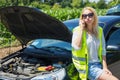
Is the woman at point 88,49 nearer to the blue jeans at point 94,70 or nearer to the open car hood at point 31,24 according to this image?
the blue jeans at point 94,70

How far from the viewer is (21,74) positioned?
523 centimetres

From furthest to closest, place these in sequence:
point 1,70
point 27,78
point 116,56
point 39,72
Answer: point 116,56 < point 1,70 < point 39,72 < point 27,78

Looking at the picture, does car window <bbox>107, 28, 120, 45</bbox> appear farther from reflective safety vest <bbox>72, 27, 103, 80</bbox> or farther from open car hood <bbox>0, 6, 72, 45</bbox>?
reflective safety vest <bbox>72, 27, 103, 80</bbox>

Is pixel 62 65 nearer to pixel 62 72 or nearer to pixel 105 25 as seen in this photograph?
pixel 62 72

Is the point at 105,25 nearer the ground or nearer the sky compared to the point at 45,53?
nearer the sky

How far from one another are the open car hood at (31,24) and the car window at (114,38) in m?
A: 0.98

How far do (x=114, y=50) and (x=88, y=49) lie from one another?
39.5 inches

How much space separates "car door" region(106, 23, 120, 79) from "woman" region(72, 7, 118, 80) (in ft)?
2.82

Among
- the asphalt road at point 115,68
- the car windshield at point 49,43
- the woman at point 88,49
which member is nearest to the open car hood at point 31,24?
the car windshield at point 49,43

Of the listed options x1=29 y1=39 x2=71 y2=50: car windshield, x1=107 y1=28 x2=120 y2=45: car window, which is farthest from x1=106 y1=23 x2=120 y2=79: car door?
x1=29 y1=39 x2=71 y2=50: car windshield

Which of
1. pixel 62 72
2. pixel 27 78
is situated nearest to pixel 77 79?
pixel 62 72

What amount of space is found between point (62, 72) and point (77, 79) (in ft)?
0.92

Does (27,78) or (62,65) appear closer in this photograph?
(27,78)

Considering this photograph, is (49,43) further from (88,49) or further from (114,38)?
(88,49)
